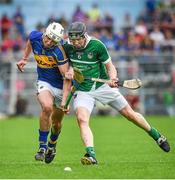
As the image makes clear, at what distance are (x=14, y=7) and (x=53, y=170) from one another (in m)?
25.3

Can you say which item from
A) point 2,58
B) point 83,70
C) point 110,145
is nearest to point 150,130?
point 83,70

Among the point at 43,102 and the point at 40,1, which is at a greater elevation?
the point at 43,102

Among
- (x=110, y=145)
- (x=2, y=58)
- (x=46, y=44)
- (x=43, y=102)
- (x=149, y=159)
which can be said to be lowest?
(x=2, y=58)

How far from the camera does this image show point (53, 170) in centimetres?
1246

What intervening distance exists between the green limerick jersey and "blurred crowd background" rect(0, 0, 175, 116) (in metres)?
18.4

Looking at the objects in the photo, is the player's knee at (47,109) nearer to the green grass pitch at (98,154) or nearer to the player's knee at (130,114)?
the green grass pitch at (98,154)

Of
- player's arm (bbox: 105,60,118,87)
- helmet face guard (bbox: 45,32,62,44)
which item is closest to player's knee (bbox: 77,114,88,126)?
player's arm (bbox: 105,60,118,87)

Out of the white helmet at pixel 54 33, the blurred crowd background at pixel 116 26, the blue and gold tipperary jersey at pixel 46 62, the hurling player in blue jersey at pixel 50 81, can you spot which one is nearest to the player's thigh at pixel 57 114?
the hurling player in blue jersey at pixel 50 81

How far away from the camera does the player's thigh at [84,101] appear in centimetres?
1347

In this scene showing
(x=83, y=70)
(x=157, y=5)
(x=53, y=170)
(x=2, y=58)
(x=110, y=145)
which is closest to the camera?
(x=53, y=170)

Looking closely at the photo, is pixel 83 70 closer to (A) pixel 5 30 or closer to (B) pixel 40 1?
(A) pixel 5 30

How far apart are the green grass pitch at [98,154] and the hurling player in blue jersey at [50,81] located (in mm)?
457

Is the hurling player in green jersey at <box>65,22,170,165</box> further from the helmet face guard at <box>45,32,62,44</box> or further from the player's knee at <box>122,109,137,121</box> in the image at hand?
the helmet face guard at <box>45,32,62,44</box>

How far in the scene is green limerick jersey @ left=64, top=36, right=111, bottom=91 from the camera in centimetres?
1364
